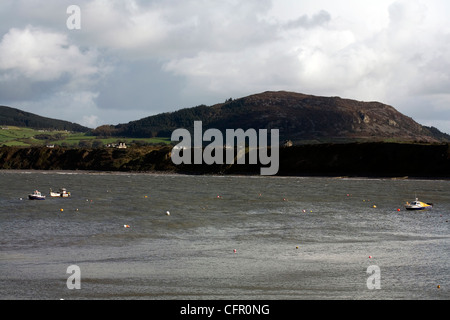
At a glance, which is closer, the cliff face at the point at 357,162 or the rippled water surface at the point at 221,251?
the rippled water surface at the point at 221,251

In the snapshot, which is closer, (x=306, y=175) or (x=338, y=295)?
(x=338, y=295)

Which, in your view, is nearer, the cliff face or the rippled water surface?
the rippled water surface

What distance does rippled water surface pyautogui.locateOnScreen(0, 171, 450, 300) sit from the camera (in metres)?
28.3

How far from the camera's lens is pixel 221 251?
3897 cm

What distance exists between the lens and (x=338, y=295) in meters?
27.2

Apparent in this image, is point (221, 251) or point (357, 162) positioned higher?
point (357, 162)

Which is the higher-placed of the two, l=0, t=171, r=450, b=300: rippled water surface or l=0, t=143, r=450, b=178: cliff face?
l=0, t=143, r=450, b=178: cliff face

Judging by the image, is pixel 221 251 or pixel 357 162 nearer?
pixel 221 251

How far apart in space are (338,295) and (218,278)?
679 cm

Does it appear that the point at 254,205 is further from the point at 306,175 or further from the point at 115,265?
the point at 306,175

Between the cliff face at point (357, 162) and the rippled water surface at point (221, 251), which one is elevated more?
the cliff face at point (357, 162)

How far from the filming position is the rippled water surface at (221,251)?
28.3 meters
